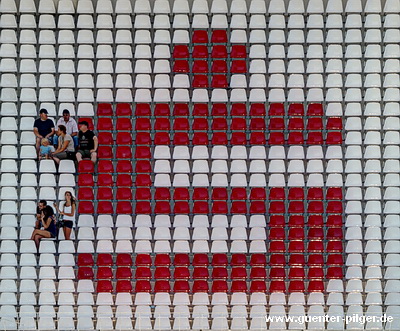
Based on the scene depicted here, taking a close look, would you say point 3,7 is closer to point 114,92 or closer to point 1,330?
point 114,92

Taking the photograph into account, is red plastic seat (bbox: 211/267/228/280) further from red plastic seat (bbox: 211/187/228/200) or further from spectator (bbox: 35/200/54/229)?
spectator (bbox: 35/200/54/229)

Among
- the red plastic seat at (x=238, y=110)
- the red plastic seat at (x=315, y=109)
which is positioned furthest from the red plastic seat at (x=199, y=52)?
the red plastic seat at (x=315, y=109)

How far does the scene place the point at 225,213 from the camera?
1116 cm

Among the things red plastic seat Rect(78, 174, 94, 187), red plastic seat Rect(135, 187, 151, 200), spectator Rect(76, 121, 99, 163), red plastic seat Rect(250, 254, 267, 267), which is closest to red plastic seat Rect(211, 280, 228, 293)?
red plastic seat Rect(250, 254, 267, 267)

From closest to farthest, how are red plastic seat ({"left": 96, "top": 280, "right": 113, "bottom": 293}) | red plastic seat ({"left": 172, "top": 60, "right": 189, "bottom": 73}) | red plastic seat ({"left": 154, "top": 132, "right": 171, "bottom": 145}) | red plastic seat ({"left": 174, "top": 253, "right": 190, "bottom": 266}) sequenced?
red plastic seat ({"left": 96, "top": 280, "right": 113, "bottom": 293}) < red plastic seat ({"left": 174, "top": 253, "right": 190, "bottom": 266}) < red plastic seat ({"left": 154, "top": 132, "right": 171, "bottom": 145}) < red plastic seat ({"left": 172, "top": 60, "right": 189, "bottom": 73})

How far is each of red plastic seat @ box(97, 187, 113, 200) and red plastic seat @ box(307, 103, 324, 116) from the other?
3.22 meters

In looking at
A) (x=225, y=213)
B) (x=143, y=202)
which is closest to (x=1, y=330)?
(x=143, y=202)

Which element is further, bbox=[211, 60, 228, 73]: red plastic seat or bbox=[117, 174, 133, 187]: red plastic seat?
bbox=[211, 60, 228, 73]: red plastic seat

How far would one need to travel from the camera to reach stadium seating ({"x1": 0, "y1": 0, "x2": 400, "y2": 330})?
36.0ft

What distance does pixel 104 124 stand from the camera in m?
11.2

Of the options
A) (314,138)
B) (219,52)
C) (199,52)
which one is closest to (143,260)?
(314,138)

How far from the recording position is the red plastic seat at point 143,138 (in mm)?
11227

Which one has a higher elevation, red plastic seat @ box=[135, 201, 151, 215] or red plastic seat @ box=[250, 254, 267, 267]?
red plastic seat @ box=[135, 201, 151, 215]

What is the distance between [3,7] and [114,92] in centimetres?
213
